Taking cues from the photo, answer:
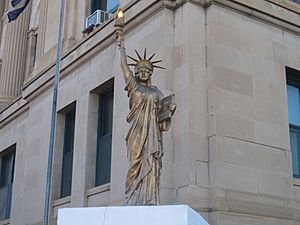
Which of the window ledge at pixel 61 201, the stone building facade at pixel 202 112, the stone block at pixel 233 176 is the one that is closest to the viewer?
the stone block at pixel 233 176

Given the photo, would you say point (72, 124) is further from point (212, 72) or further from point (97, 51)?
point (212, 72)

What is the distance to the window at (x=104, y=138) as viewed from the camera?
1605 cm

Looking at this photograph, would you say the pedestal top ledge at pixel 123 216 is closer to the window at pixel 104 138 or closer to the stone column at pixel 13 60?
the window at pixel 104 138

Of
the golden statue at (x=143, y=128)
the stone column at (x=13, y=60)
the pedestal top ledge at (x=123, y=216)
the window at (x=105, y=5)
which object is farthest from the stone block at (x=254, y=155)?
the stone column at (x=13, y=60)

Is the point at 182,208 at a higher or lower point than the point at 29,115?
lower

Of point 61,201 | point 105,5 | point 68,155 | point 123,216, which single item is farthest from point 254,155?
point 105,5

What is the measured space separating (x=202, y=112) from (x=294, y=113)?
11.1 feet

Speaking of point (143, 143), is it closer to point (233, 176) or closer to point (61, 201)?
point (233, 176)

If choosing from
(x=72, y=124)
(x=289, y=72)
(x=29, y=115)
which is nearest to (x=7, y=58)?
(x=29, y=115)

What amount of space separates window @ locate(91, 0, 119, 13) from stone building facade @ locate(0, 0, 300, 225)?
4.89 ft

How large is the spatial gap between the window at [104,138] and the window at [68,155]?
1688 millimetres

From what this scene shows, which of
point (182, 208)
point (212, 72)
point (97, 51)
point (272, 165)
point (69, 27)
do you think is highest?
point (69, 27)

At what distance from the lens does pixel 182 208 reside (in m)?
6.48

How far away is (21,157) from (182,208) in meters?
15.6
